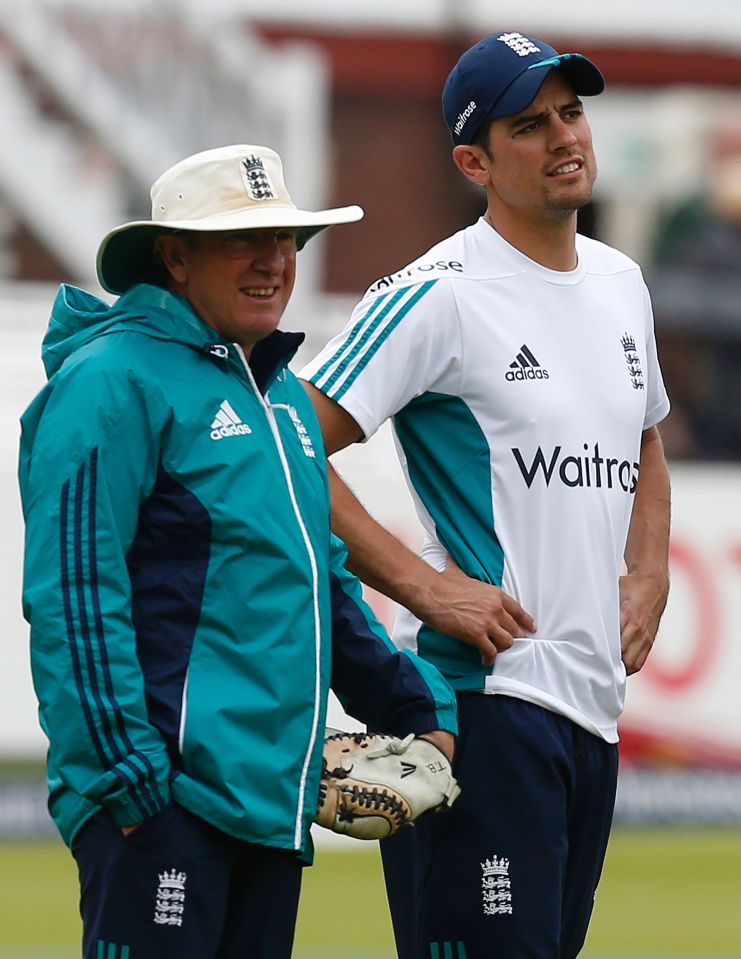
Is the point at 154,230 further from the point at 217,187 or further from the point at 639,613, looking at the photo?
the point at 639,613

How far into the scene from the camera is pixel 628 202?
70.7 feet

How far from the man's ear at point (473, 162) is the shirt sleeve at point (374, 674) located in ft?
3.23

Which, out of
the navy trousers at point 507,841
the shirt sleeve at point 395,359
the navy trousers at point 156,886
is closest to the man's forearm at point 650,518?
the navy trousers at point 507,841

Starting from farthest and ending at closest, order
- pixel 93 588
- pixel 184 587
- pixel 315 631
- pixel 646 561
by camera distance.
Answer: pixel 646 561 → pixel 315 631 → pixel 184 587 → pixel 93 588

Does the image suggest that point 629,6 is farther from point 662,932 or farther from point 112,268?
point 112,268

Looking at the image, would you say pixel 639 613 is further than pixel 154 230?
Yes

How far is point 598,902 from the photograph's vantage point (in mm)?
9977

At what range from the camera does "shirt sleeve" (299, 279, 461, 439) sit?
4.90m

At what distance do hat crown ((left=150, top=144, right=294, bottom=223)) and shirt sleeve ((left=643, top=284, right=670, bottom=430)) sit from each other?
3.92 ft

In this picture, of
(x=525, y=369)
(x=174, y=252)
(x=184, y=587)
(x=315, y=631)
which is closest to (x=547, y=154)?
(x=525, y=369)

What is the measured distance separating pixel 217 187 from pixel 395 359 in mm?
713

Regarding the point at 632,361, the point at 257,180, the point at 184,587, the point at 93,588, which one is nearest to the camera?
the point at 93,588

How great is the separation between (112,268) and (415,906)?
1520 mm

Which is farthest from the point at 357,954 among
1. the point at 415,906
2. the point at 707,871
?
the point at 415,906
